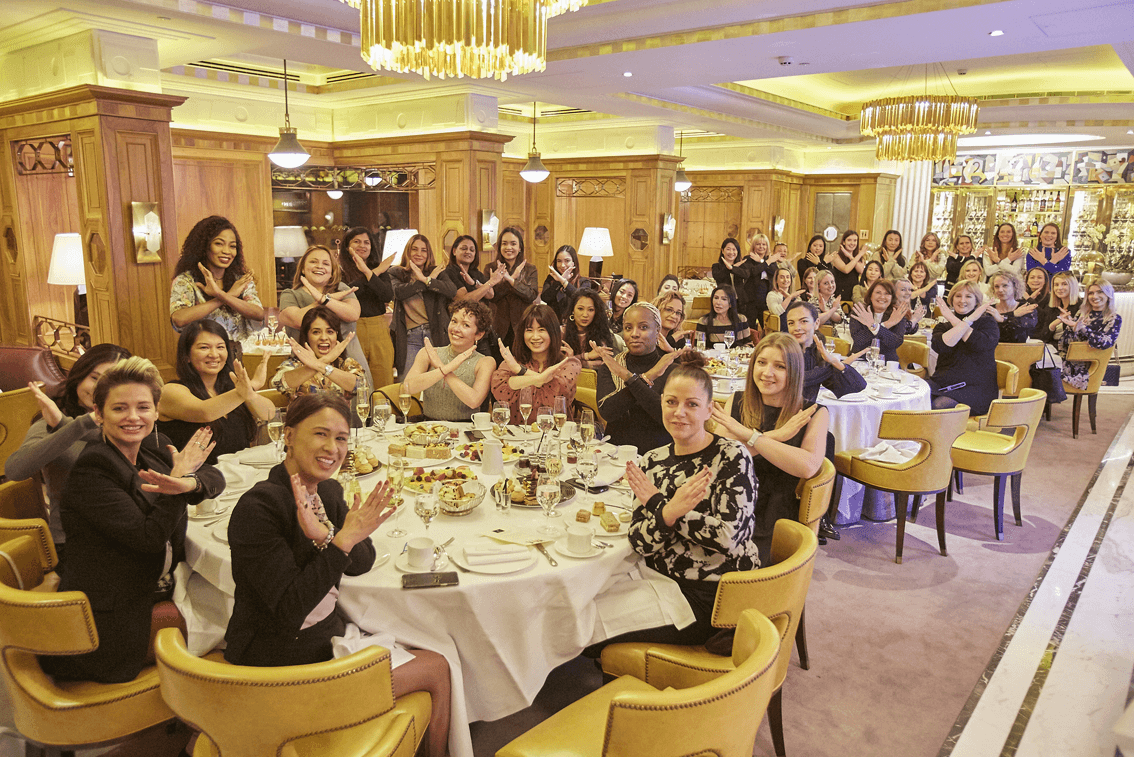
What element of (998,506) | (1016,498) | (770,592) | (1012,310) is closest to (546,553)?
(770,592)

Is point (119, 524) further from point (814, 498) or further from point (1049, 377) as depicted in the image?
point (1049, 377)

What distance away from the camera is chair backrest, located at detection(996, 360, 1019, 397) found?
19.0ft

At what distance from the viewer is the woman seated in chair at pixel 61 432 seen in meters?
2.78

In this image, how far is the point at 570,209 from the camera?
13539mm

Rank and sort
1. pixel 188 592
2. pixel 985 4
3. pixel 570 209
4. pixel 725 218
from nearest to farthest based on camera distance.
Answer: pixel 188 592 < pixel 985 4 < pixel 570 209 < pixel 725 218

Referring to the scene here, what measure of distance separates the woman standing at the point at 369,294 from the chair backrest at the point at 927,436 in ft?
12.8

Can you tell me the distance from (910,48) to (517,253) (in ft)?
11.8

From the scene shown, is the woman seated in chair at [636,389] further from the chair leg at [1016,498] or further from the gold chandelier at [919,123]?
the gold chandelier at [919,123]

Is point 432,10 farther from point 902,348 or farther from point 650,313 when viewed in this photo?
point 902,348

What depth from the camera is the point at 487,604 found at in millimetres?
2408

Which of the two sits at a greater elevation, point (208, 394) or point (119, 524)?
point (208, 394)

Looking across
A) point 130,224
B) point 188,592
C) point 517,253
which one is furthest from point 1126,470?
point 130,224

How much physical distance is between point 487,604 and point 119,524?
3.61 feet

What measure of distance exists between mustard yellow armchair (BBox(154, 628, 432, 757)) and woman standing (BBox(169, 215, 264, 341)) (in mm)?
3299
